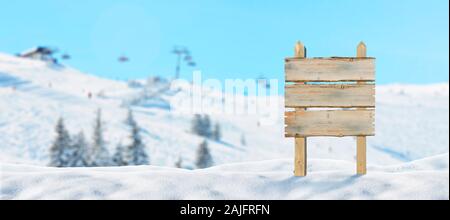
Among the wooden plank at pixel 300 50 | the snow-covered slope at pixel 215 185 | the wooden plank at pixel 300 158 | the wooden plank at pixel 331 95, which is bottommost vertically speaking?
the snow-covered slope at pixel 215 185

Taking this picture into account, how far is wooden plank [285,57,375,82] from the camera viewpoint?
7.91 m

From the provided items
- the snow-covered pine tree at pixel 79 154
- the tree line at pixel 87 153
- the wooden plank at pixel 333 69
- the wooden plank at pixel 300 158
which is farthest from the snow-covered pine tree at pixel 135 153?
the wooden plank at pixel 333 69

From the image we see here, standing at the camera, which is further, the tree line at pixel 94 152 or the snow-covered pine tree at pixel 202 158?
the snow-covered pine tree at pixel 202 158

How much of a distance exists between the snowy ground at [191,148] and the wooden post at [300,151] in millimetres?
Answer: 184

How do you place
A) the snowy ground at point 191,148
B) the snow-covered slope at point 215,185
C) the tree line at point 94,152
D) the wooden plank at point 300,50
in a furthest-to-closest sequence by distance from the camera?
the tree line at point 94,152, the wooden plank at point 300,50, the snowy ground at point 191,148, the snow-covered slope at point 215,185

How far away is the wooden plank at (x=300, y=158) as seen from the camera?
25.7ft

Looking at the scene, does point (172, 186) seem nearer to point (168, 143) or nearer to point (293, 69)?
point (293, 69)

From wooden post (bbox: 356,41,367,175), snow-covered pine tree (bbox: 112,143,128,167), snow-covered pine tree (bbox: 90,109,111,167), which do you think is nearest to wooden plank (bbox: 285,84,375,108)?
wooden post (bbox: 356,41,367,175)

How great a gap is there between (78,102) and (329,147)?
2772 centimetres

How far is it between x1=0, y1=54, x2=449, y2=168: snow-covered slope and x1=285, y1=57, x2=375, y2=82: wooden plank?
32.2 metres

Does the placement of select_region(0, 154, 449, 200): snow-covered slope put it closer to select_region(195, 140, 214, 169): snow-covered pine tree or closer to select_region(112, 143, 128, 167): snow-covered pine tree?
select_region(112, 143, 128, 167): snow-covered pine tree

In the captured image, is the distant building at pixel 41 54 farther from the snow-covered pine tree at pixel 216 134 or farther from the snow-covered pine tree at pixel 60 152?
the snow-covered pine tree at pixel 60 152

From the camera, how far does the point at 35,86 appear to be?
7250 cm
